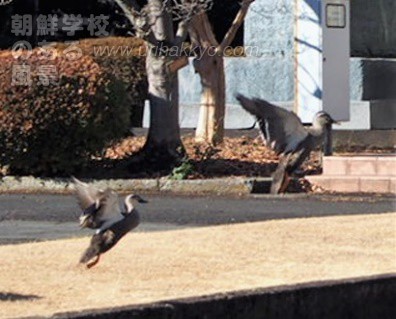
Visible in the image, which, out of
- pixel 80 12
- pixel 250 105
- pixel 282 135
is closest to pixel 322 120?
pixel 282 135

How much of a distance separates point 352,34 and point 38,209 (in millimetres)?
8098

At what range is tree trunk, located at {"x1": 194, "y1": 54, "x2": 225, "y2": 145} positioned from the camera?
1884cm

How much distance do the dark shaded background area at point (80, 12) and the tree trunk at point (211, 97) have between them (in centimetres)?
892

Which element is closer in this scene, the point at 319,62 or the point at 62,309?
the point at 62,309

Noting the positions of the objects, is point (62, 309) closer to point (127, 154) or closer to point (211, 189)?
point (211, 189)

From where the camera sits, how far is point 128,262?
9.73m

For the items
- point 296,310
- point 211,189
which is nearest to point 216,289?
point 296,310

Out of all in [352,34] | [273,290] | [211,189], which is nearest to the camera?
[273,290]

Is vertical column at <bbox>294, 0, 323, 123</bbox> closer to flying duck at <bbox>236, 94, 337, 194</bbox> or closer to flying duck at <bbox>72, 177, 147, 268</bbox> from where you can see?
flying duck at <bbox>236, 94, 337, 194</bbox>

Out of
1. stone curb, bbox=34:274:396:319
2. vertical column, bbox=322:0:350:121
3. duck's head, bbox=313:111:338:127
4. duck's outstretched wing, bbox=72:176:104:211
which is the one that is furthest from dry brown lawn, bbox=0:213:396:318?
vertical column, bbox=322:0:350:121

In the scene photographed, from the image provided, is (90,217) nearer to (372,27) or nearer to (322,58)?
(322,58)

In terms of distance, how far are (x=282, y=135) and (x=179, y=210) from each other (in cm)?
210

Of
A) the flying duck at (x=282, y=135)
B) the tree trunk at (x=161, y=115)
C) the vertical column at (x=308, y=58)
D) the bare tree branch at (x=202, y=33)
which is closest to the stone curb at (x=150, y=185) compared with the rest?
the flying duck at (x=282, y=135)

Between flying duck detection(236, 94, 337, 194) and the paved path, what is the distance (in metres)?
0.36
